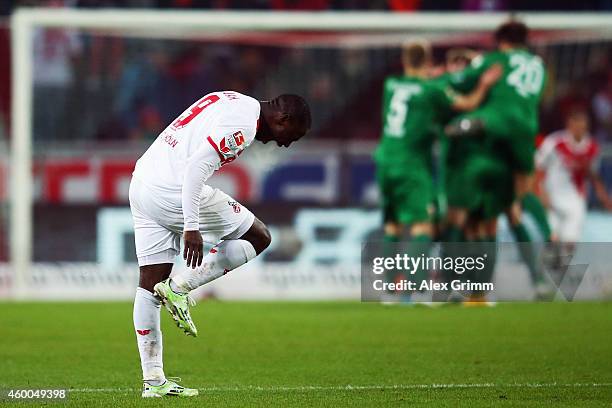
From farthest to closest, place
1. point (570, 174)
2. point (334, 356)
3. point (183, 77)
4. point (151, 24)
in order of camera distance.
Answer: point (183, 77)
point (570, 174)
point (151, 24)
point (334, 356)

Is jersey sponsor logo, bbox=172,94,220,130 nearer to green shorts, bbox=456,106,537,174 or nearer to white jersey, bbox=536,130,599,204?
green shorts, bbox=456,106,537,174

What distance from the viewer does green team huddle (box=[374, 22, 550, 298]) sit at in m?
11.8

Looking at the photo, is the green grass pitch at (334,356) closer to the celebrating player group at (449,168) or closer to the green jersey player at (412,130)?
the celebrating player group at (449,168)

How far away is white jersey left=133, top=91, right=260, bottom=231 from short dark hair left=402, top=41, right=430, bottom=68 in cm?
574

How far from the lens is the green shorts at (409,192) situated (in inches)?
465

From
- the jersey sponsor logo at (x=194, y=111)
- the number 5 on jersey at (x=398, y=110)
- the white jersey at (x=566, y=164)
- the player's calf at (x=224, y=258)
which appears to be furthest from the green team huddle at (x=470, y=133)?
the jersey sponsor logo at (x=194, y=111)

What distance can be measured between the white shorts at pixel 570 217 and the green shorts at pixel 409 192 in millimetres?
3698

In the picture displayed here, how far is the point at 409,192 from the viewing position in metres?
11.8

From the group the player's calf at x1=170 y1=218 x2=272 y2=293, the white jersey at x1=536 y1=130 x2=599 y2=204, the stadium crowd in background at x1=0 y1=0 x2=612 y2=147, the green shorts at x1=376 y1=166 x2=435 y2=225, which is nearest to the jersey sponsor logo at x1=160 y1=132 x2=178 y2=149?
the player's calf at x1=170 y1=218 x2=272 y2=293

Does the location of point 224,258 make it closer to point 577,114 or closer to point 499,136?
point 499,136

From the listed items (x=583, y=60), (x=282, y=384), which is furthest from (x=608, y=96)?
(x=282, y=384)

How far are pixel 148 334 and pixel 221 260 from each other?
0.52 m

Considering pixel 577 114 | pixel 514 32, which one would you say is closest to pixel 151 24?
pixel 514 32

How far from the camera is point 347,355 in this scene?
808 centimetres
